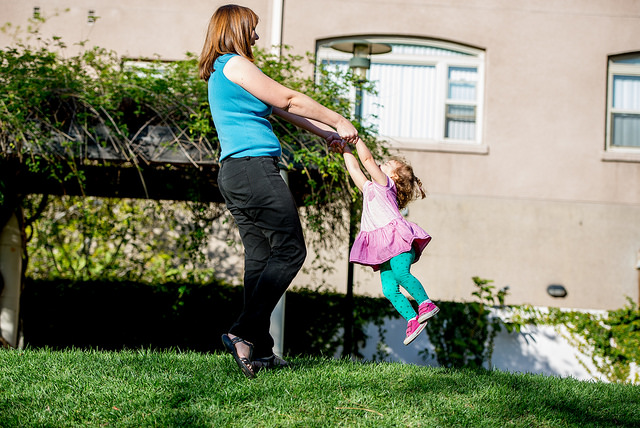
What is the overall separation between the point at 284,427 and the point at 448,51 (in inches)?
391

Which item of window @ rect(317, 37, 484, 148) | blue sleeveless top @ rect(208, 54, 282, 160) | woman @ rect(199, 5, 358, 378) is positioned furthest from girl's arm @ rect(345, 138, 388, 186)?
window @ rect(317, 37, 484, 148)

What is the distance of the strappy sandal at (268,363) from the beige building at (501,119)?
23.4ft

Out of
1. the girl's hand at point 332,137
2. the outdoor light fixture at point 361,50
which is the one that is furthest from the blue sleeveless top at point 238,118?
the outdoor light fixture at point 361,50

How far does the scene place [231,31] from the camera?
12.1ft

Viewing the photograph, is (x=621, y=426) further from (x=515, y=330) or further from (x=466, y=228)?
(x=466, y=228)

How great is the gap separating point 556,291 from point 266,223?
872 centimetres

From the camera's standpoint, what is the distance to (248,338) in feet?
12.3

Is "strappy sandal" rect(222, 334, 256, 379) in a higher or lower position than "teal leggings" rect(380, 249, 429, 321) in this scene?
lower

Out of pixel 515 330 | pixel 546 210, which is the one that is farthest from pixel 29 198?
pixel 546 210

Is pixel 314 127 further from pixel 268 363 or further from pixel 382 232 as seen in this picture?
pixel 268 363

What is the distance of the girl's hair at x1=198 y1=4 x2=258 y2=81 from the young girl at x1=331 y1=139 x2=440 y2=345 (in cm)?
85

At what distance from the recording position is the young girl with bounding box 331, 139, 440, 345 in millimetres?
4234

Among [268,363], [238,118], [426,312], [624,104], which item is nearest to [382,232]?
[426,312]

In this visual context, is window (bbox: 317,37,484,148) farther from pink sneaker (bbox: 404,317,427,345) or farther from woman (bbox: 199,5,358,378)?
woman (bbox: 199,5,358,378)
